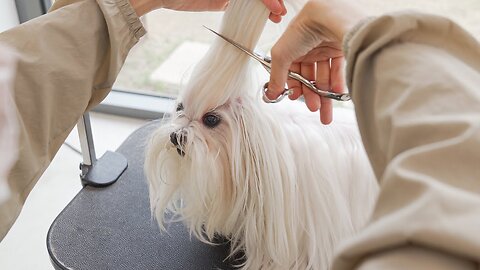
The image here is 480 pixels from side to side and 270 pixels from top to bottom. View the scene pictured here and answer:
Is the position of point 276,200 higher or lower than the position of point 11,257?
higher

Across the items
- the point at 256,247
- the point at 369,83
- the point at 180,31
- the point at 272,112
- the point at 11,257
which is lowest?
the point at 11,257

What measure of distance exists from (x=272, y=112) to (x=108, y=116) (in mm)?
Result: 879

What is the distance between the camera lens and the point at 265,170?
2.42 feet

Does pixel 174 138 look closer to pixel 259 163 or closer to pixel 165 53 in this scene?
pixel 259 163

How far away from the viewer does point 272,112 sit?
0.76m

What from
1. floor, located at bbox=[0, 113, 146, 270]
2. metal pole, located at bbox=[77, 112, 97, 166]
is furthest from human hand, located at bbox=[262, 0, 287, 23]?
floor, located at bbox=[0, 113, 146, 270]

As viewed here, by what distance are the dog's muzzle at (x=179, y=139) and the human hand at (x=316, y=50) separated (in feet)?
0.42

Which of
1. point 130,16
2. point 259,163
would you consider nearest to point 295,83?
point 259,163

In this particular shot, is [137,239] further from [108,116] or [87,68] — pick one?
[108,116]

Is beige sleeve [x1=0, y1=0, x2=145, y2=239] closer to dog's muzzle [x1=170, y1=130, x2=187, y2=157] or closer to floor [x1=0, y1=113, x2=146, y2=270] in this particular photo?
dog's muzzle [x1=170, y1=130, x2=187, y2=157]

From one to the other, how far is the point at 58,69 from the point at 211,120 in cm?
21

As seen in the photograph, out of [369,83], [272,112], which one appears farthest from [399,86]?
[272,112]

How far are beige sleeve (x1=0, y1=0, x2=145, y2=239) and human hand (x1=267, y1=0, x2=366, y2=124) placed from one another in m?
0.20

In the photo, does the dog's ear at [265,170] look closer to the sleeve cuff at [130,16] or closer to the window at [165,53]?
the sleeve cuff at [130,16]
